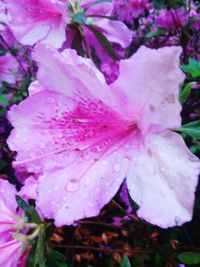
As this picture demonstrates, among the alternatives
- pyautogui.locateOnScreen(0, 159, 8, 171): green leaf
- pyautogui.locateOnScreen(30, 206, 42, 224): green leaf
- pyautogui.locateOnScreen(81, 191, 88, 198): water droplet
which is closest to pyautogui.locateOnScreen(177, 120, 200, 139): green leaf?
pyautogui.locateOnScreen(81, 191, 88, 198): water droplet

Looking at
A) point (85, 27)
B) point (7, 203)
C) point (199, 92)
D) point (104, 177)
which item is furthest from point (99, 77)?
point (199, 92)

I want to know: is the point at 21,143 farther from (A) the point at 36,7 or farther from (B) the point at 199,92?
(B) the point at 199,92

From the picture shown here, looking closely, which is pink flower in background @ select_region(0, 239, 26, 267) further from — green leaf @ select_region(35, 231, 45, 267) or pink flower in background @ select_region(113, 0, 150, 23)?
pink flower in background @ select_region(113, 0, 150, 23)

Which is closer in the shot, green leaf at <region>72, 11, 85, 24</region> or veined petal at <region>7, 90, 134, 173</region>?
veined petal at <region>7, 90, 134, 173</region>

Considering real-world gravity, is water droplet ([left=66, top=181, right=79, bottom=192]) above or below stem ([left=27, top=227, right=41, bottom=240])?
above

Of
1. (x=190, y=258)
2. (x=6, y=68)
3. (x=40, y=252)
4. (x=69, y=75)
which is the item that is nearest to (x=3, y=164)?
(x=6, y=68)

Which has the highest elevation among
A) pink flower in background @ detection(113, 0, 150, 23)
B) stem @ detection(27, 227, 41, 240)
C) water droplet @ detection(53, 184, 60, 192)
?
pink flower in background @ detection(113, 0, 150, 23)
